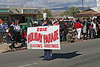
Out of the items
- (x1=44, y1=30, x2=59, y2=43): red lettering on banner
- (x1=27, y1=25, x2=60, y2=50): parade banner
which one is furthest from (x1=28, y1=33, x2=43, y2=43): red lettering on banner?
(x1=44, y1=30, x2=59, y2=43): red lettering on banner

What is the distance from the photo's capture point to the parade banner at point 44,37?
888cm

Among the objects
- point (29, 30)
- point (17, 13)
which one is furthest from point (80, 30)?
point (17, 13)

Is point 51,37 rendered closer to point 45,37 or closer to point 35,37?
point 45,37

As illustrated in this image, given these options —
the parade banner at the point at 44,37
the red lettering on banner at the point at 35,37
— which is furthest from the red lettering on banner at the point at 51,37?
the red lettering on banner at the point at 35,37

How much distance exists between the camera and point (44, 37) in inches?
362

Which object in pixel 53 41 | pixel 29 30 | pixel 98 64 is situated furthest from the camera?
pixel 29 30

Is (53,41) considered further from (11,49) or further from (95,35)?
(95,35)

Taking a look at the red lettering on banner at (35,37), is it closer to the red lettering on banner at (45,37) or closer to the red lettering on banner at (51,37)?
the red lettering on banner at (45,37)

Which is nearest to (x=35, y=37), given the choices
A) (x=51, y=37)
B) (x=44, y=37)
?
(x=44, y=37)

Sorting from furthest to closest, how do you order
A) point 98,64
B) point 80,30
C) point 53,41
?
point 80,30
point 53,41
point 98,64

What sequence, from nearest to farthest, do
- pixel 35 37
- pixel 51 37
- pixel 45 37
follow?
pixel 51 37
pixel 45 37
pixel 35 37

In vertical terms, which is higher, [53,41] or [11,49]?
[53,41]

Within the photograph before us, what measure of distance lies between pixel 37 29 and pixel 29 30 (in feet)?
1.59

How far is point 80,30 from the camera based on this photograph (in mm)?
17656
